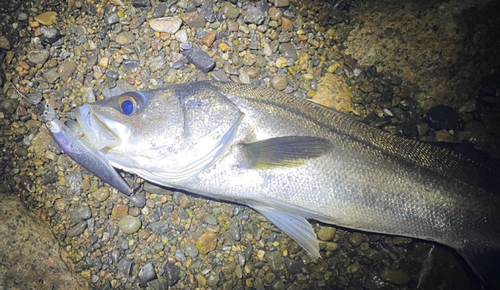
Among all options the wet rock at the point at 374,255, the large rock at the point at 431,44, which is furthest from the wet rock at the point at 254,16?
the wet rock at the point at 374,255

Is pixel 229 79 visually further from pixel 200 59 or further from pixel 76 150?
pixel 76 150

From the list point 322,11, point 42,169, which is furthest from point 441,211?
point 42,169

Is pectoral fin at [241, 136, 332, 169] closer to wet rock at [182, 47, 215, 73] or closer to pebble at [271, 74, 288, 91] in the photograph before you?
pebble at [271, 74, 288, 91]

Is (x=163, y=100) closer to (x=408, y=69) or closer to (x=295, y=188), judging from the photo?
(x=295, y=188)

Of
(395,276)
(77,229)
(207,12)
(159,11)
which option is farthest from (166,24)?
(395,276)

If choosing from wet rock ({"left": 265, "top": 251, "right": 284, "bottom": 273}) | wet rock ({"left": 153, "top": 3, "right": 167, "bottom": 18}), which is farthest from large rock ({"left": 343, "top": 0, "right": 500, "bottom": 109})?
wet rock ({"left": 265, "top": 251, "right": 284, "bottom": 273})

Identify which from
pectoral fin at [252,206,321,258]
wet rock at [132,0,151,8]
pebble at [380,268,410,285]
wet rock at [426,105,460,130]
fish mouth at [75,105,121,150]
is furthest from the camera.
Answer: wet rock at [132,0,151,8]
